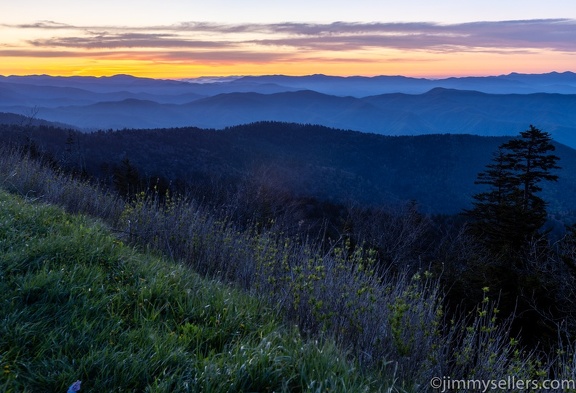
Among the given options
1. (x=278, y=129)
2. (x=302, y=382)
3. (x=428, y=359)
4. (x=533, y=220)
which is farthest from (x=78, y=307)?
(x=278, y=129)

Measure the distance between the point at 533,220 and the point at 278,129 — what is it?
112271 mm

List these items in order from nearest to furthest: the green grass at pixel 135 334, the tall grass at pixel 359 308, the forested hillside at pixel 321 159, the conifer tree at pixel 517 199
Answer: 1. the green grass at pixel 135 334
2. the tall grass at pixel 359 308
3. the conifer tree at pixel 517 199
4. the forested hillside at pixel 321 159

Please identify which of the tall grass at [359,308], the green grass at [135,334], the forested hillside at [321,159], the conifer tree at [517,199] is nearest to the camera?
the green grass at [135,334]

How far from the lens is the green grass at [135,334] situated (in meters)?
2.09

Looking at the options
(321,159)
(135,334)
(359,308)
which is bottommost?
(321,159)

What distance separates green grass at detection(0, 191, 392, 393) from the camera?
209cm

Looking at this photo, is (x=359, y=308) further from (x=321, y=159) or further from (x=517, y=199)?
(x=321, y=159)

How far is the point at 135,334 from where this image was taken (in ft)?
7.96

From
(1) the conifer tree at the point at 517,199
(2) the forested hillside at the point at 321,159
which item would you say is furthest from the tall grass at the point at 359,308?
(2) the forested hillside at the point at 321,159

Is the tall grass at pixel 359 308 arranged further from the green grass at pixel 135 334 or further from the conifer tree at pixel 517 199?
the conifer tree at pixel 517 199

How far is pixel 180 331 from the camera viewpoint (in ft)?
8.54

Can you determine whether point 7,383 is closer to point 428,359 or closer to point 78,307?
point 78,307

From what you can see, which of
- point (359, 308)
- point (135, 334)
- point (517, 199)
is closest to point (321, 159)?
point (517, 199)

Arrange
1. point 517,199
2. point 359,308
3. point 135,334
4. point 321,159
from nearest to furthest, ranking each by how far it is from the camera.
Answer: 1. point 135,334
2. point 359,308
3. point 517,199
4. point 321,159
